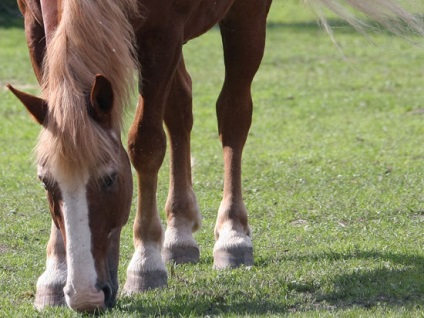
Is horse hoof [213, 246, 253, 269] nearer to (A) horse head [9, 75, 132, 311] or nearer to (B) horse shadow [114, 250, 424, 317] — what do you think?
(B) horse shadow [114, 250, 424, 317]

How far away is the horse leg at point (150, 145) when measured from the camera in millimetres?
5047

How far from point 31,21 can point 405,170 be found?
15.6 ft

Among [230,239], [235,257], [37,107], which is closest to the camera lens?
[37,107]

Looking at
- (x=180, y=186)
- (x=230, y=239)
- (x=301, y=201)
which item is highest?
(x=180, y=186)

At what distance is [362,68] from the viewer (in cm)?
1630

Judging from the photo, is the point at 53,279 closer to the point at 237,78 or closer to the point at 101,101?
the point at 101,101

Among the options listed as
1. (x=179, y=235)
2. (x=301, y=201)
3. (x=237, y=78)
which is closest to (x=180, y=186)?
(x=179, y=235)

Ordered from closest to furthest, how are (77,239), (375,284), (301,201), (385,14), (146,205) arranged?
(77,239), (375,284), (146,205), (385,14), (301,201)

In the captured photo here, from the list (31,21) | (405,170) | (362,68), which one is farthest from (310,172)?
Result: (362,68)

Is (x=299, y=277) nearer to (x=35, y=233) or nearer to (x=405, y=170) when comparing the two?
(x=35, y=233)

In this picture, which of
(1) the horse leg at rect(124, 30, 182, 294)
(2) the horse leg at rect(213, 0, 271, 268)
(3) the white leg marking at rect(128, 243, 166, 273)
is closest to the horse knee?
(1) the horse leg at rect(124, 30, 182, 294)

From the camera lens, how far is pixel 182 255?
5898 mm

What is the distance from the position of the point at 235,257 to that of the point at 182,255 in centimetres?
35

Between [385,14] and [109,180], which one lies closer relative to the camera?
[109,180]
